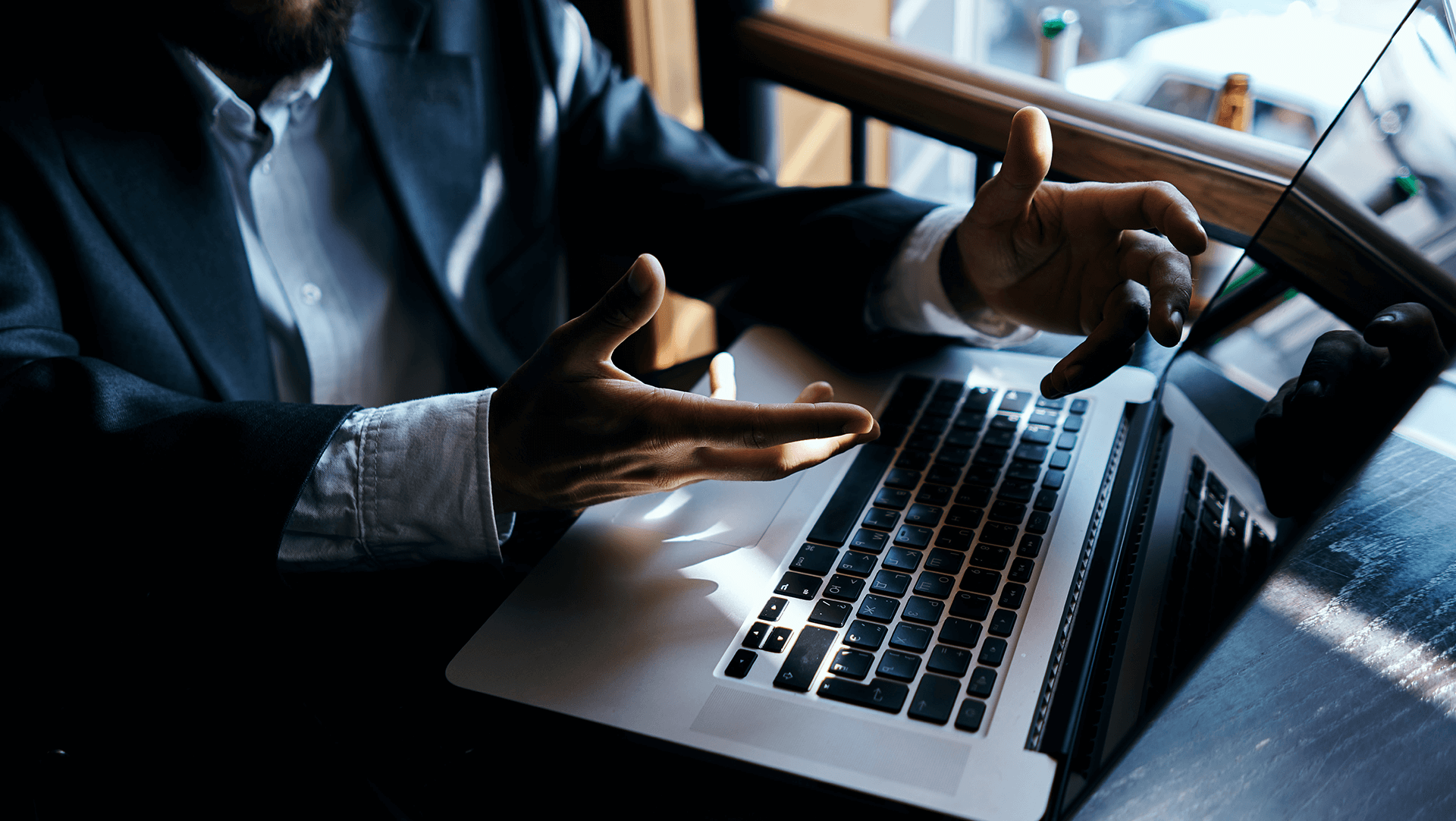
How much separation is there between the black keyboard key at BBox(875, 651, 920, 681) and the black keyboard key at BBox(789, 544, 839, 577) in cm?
7

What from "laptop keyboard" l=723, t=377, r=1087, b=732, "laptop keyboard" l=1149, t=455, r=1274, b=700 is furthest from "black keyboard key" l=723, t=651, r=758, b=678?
"laptop keyboard" l=1149, t=455, r=1274, b=700

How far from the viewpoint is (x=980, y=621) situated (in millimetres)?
457

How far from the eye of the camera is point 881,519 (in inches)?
21.3

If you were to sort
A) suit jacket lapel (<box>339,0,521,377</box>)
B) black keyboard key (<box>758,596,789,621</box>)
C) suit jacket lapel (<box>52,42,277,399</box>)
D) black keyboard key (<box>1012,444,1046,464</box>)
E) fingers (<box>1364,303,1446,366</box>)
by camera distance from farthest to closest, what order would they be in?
suit jacket lapel (<box>339,0,521,377</box>) → suit jacket lapel (<box>52,42,277,399</box>) → black keyboard key (<box>1012,444,1046,464</box>) → black keyboard key (<box>758,596,789,621</box>) → fingers (<box>1364,303,1446,366</box>)

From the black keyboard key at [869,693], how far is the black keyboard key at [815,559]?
0.09 m

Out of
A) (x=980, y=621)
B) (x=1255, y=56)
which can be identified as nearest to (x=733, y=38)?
(x=980, y=621)

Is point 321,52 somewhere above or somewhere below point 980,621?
above

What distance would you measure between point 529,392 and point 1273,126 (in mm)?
1001

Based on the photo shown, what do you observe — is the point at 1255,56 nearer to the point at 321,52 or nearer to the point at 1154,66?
the point at 1154,66

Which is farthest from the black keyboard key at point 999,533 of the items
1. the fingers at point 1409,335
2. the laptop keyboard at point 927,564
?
the fingers at point 1409,335

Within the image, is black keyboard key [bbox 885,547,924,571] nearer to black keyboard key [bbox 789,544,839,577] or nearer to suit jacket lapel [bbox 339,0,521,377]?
black keyboard key [bbox 789,544,839,577]

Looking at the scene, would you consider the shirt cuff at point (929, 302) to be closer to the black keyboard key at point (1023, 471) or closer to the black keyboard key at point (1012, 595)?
the black keyboard key at point (1023, 471)

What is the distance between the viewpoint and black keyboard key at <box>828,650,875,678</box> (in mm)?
433

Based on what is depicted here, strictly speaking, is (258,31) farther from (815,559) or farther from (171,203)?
(815,559)
